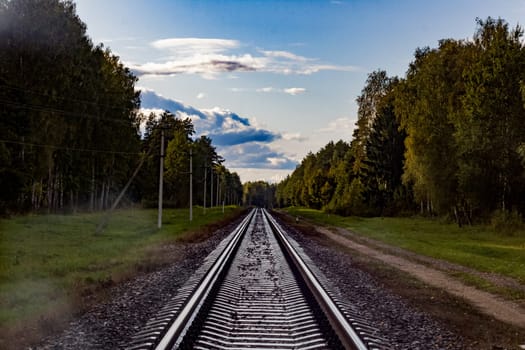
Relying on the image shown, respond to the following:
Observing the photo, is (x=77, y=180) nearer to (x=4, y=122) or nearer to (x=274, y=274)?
(x=4, y=122)

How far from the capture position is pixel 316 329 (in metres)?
6.78

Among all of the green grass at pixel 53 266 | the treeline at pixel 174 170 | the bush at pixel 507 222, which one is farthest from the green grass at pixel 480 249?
the treeline at pixel 174 170

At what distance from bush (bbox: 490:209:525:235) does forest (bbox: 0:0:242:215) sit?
68.1 ft

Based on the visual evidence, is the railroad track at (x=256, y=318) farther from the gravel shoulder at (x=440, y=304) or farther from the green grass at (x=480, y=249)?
the green grass at (x=480, y=249)

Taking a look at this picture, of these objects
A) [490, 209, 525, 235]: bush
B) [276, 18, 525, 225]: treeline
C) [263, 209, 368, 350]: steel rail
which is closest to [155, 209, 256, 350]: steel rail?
[263, 209, 368, 350]: steel rail

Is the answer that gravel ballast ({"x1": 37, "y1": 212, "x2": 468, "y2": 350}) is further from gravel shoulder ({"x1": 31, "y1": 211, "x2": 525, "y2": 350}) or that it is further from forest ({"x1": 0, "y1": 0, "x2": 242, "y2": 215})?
forest ({"x1": 0, "y1": 0, "x2": 242, "y2": 215})

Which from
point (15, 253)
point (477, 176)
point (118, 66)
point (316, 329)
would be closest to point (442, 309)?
point (316, 329)

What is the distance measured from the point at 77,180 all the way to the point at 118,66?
1226 cm

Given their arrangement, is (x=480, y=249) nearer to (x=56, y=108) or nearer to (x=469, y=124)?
(x=469, y=124)

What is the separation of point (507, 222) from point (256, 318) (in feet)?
87.7

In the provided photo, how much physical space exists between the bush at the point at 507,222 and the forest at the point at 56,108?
20.8 meters

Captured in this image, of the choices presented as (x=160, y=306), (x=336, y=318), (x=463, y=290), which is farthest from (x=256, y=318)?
(x=463, y=290)

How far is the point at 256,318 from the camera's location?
24.7 ft

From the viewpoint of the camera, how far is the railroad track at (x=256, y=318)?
612 cm
